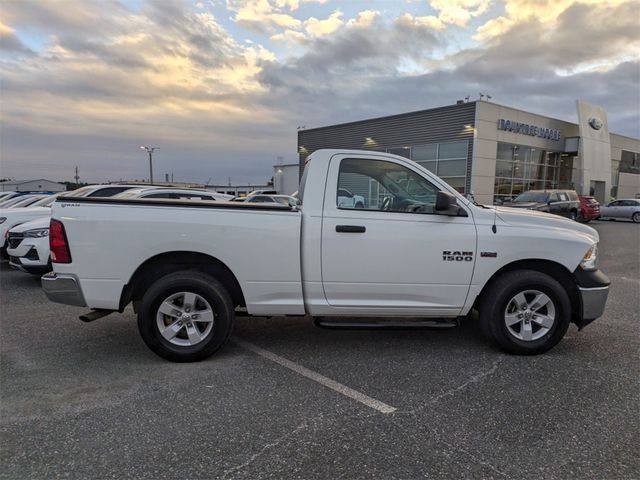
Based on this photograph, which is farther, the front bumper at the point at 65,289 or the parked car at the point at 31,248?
the parked car at the point at 31,248

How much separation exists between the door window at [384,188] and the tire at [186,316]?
1482 mm

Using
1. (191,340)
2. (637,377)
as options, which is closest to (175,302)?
(191,340)

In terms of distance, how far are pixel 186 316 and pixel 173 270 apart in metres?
0.46

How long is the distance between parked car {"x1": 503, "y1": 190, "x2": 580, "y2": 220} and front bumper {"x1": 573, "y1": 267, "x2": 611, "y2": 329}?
14933 mm

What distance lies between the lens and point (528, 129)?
27891 millimetres

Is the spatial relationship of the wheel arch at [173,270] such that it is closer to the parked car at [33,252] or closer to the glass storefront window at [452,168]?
the parked car at [33,252]

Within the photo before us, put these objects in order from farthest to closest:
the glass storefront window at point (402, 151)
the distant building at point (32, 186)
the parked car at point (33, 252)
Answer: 1. the distant building at point (32, 186)
2. the glass storefront window at point (402, 151)
3. the parked car at point (33, 252)

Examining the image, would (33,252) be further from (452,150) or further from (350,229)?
(452,150)

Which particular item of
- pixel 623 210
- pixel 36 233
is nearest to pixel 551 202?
pixel 623 210

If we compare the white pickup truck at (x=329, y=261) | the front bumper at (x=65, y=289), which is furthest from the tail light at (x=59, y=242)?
the front bumper at (x=65, y=289)

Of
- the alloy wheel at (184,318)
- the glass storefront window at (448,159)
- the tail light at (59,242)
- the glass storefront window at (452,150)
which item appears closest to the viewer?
the tail light at (59,242)

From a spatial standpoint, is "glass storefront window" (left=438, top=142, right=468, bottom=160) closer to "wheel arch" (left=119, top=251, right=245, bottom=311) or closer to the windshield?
the windshield

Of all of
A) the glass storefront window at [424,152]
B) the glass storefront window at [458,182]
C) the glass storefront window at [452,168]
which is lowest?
the glass storefront window at [458,182]

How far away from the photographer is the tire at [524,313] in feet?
13.5
